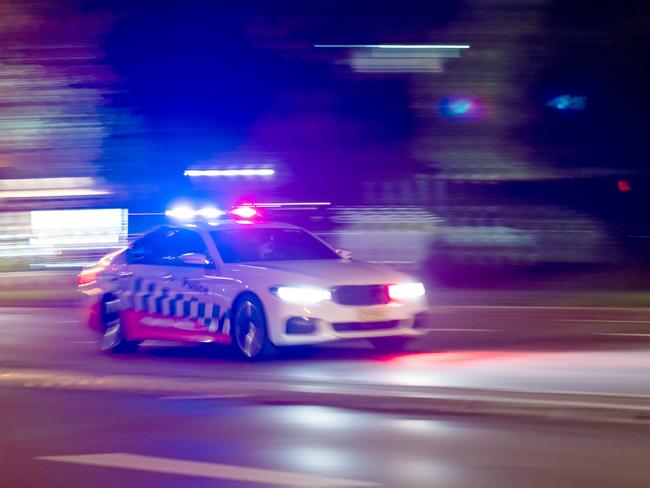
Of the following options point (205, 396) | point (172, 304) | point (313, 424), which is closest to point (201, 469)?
point (313, 424)

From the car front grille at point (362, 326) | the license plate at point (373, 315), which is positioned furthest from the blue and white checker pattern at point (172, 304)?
the license plate at point (373, 315)

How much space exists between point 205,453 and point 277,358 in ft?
16.3

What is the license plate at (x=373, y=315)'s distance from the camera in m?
13.0

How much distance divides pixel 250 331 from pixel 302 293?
70cm

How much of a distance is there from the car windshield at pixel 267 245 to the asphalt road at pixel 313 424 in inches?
41.0

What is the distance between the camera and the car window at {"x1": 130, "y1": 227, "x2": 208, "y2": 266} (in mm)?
14055

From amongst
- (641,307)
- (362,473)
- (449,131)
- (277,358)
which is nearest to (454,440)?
(362,473)

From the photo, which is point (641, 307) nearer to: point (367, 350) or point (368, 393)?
point (367, 350)

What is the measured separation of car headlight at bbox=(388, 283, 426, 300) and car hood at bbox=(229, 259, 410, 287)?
2.8 inches

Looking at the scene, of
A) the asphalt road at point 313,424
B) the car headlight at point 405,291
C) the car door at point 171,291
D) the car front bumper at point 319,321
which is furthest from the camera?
the car door at point 171,291

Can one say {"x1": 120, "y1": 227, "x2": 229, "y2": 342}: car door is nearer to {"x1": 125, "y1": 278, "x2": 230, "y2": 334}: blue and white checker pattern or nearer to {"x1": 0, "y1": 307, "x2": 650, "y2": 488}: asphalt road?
{"x1": 125, "y1": 278, "x2": 230, "y2": 334}: blue and white checker pattern

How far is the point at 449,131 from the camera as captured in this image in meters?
25.7

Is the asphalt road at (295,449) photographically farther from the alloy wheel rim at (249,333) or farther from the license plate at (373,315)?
the license plate at (373,315)

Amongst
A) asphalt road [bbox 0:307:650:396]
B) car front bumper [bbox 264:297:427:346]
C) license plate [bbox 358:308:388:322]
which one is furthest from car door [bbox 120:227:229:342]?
license plate [bbox 358:308:388:322]
